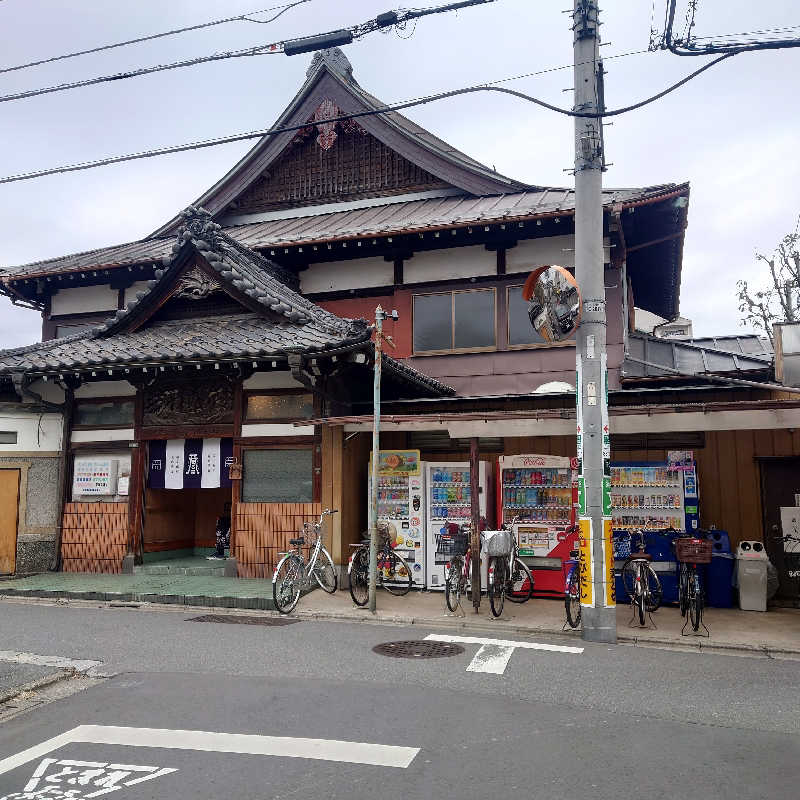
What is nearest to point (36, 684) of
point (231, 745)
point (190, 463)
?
point (231, 745)

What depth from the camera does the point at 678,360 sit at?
1490cm

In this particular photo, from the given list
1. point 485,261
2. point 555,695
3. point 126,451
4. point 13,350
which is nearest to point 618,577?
point 555,695

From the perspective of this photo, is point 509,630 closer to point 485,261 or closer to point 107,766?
point 107,766

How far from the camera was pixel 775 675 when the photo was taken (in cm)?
733

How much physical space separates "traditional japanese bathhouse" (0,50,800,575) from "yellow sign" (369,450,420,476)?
705 mm

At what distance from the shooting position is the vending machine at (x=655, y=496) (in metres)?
11.0

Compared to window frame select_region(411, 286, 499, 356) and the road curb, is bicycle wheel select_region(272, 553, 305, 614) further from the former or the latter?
window frame select_region(411, 286, 499, 356)

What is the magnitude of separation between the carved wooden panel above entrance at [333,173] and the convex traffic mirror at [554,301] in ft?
26.7

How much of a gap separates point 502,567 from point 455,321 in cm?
637

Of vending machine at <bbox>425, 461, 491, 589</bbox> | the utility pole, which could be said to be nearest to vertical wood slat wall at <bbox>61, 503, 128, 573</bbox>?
the utility pole

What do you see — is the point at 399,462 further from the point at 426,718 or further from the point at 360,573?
the point at 426,718

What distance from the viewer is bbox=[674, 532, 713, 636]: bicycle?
9195mm

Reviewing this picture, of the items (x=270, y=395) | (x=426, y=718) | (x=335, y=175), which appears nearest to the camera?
(x=426, y=718)

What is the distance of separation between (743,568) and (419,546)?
5.18 meters
